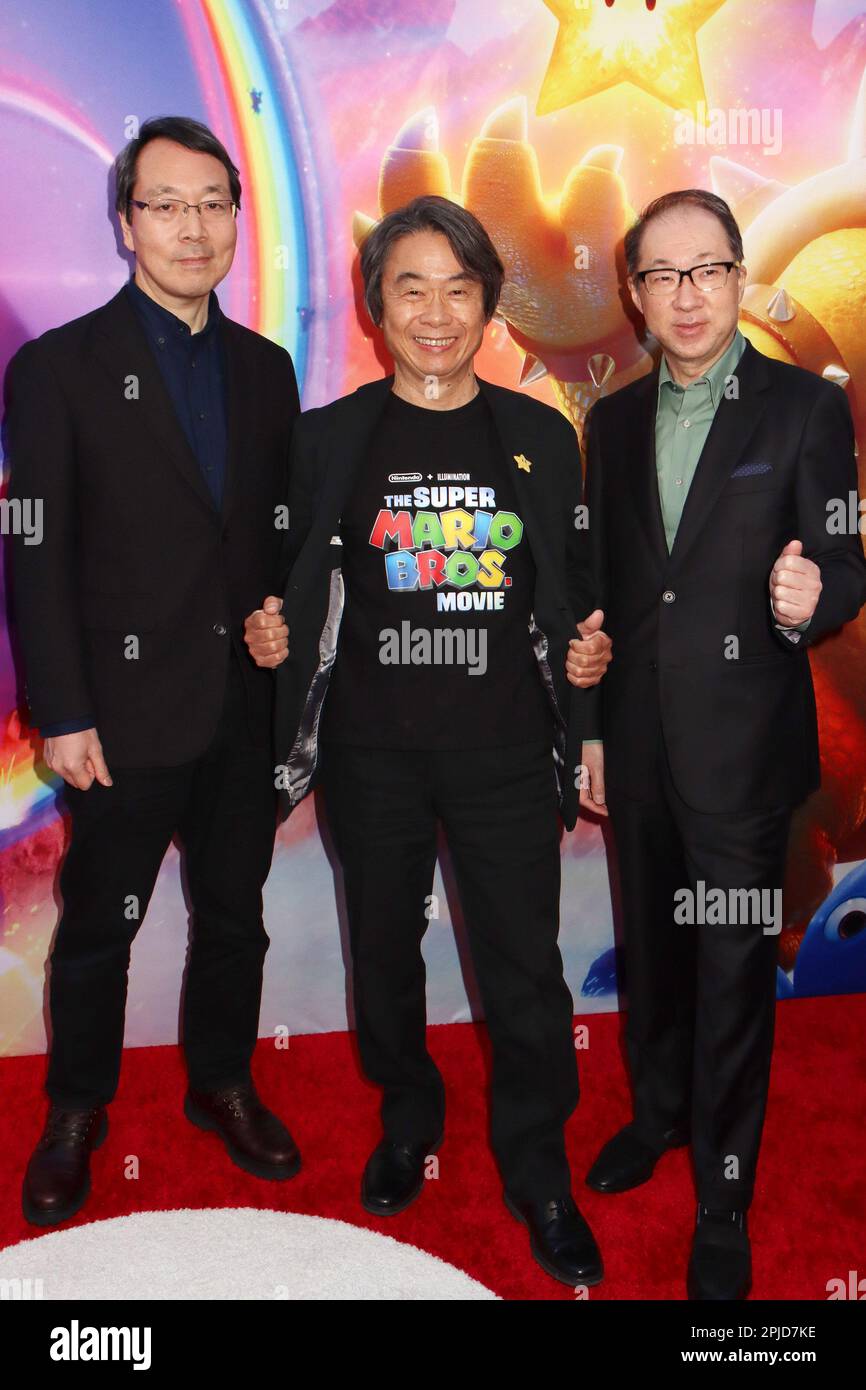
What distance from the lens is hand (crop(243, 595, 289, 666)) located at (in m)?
2.38

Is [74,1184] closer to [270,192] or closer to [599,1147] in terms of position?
[599,1147]

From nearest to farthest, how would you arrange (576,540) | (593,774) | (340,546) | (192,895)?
1. (340,546)
2. (576,540)
3. (593,774)
4. (192,895)

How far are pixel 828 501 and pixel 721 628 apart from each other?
1.01ft

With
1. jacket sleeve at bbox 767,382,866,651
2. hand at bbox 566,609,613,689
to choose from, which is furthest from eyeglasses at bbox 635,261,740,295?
hand at bbox 566,609,613,689

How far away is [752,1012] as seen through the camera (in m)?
2.35

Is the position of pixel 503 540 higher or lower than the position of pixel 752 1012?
higher

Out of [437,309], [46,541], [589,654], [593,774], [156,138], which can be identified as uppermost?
[156,138]

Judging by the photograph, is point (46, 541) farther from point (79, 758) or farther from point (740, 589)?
point (740, 589)

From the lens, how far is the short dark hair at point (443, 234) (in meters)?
2.34

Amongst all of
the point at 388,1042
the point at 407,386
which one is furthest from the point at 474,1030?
the point at 407,386

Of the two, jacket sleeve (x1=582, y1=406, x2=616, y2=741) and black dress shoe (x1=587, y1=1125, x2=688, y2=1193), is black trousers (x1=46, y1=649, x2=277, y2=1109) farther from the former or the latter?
black dress shoe (x1=587, y1=1125, x2=688, y2=1193)

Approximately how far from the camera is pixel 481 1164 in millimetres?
2752

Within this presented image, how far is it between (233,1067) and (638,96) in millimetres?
2698

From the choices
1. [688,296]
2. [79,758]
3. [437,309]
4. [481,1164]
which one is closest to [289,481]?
[437,309]
